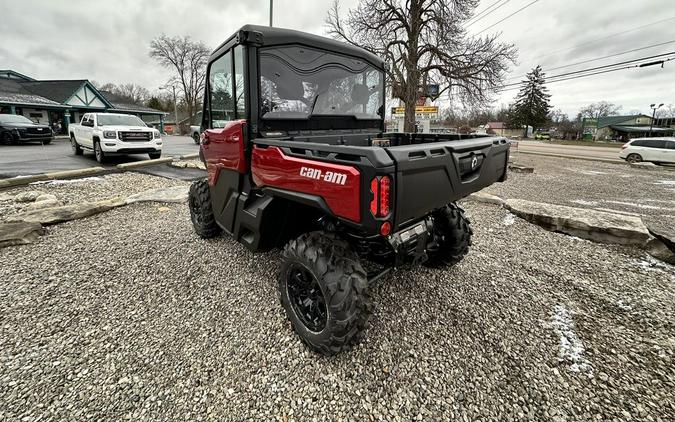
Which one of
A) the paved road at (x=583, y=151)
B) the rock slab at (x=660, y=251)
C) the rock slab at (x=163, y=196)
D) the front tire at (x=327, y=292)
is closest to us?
the front tire at (x=327, y=292)

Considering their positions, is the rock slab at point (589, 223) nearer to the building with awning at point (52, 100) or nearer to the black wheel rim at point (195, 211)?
the black wheel rim at point (195, 211)

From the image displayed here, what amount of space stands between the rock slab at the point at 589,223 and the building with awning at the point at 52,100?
1390 inches

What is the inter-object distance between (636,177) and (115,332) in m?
15.5

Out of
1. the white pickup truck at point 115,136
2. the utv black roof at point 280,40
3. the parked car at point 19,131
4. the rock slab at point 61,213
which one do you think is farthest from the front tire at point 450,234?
the parked car at point 19,131

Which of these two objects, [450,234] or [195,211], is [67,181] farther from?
[450,234]

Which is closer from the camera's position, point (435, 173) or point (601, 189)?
point (435, 173)

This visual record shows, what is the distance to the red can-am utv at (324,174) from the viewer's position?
1.75 m

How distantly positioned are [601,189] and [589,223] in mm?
5935

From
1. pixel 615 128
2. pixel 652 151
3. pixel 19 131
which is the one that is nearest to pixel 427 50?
pixel 652 151

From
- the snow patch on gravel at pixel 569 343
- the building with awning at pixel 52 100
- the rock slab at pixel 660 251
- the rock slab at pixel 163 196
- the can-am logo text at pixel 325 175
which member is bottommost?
the snow patch on gravel at pixel 569 343

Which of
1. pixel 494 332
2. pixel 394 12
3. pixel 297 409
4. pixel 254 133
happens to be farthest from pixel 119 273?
pixel 394 12

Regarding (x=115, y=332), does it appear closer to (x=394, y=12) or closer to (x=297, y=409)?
(x=297, y=409)

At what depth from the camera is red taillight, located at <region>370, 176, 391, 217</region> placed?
1604mm

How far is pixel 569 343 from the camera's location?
2326mm
